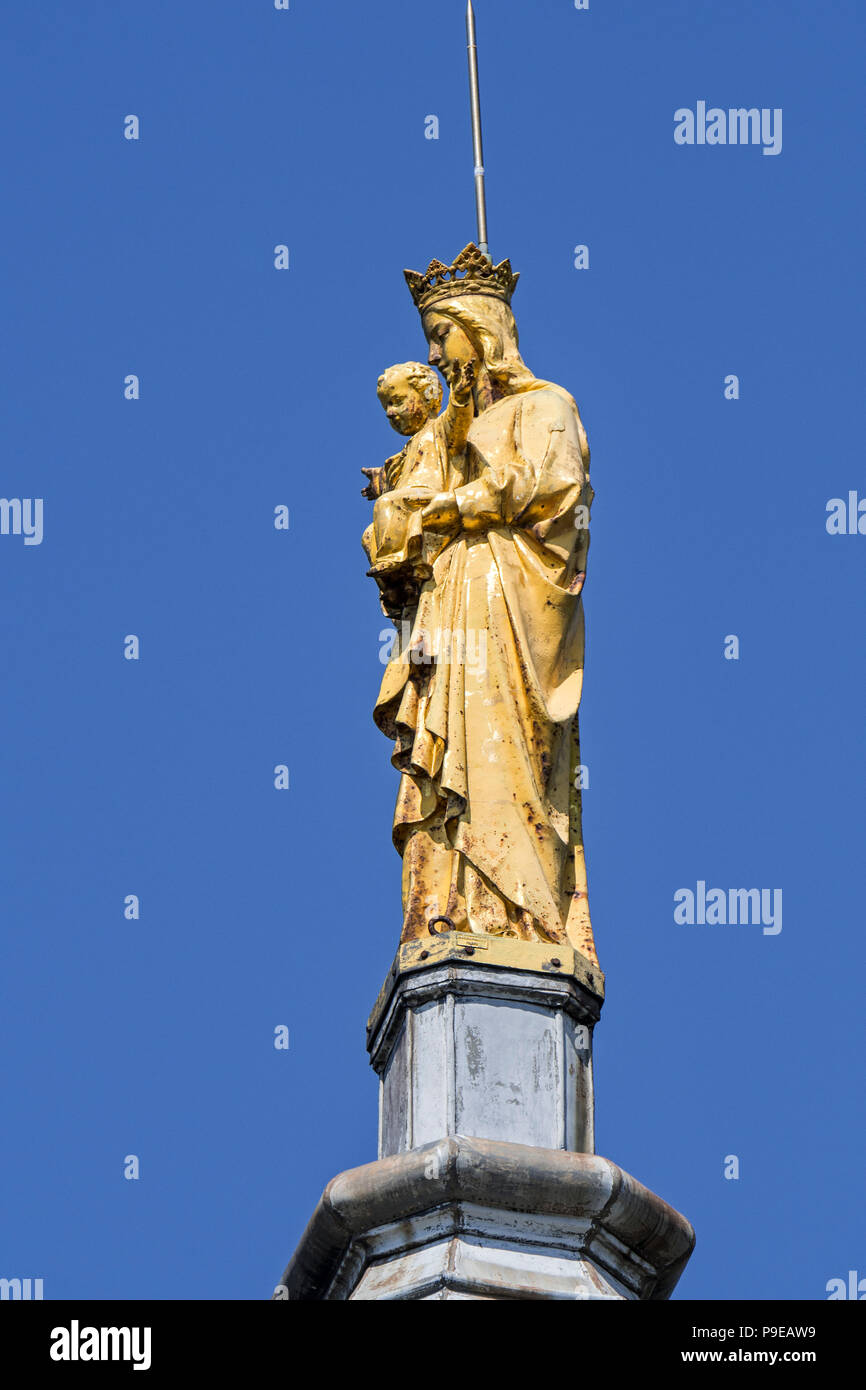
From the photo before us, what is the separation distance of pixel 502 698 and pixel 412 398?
8.49 ft

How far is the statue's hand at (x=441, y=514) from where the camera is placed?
19.1m

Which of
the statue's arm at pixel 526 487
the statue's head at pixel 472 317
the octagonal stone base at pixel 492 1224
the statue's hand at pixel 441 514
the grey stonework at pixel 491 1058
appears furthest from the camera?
the statue's head at pixel 472 317

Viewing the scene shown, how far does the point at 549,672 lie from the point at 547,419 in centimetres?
165

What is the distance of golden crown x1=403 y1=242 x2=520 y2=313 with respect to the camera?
66.0 ft

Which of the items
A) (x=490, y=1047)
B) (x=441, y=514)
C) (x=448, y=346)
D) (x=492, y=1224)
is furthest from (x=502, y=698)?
(x=492, y=1224)

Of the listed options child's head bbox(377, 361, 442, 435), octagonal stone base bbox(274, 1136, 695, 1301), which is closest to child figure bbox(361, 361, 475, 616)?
child's head bbox(377, 361, 442, 435)

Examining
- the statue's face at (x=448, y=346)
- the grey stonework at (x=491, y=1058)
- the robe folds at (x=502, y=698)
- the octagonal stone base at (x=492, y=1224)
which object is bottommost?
the octagonal stone base at (x=492, y=1224)

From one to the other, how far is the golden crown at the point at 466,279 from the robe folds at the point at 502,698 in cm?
96

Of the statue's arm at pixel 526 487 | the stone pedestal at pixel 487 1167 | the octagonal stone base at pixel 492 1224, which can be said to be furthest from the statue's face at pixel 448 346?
the octagonal stone base at pixel 492 1224

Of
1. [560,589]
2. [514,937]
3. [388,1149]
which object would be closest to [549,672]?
[560,589]

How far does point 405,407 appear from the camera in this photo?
66.0 ft

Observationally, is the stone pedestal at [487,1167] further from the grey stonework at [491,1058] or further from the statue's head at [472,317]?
the statue's head at [472,317]

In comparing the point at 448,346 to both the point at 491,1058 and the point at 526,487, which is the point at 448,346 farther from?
the point at 491,1058
